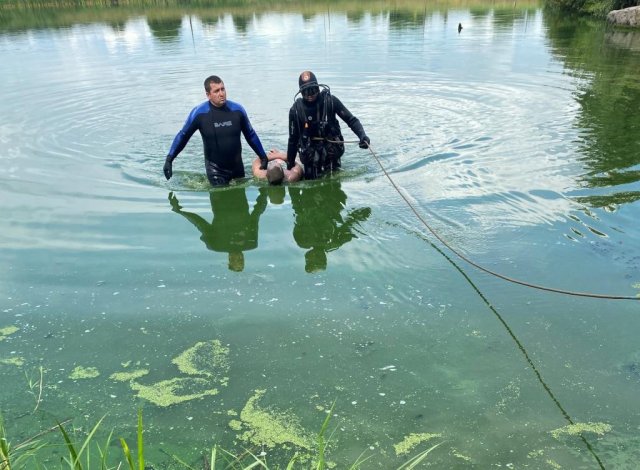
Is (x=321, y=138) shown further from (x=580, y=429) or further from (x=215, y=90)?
(x=580, y=429)

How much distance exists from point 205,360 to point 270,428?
762mm

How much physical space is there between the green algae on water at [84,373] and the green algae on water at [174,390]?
28cm

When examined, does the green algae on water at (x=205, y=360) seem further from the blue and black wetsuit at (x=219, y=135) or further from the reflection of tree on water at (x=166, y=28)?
the reflection of tree on water at (x=166, y=28)

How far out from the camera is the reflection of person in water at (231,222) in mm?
5004

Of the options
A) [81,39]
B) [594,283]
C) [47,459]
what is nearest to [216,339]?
[47,459]

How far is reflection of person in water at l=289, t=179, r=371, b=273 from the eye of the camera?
489cm

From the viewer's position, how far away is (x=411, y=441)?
2729 mm

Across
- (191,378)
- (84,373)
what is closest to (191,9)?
(84,373)

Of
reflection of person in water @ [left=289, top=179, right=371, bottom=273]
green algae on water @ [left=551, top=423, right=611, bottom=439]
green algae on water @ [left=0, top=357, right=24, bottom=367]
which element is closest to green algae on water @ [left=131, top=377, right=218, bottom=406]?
green algae on water @ [left=0, top=357, right=24, bottom=367]

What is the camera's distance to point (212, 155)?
6316 millimetres

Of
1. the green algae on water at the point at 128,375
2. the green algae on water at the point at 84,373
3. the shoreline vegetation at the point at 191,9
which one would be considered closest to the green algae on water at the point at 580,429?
the green algae on water at the point at 128,375

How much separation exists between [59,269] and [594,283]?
14.7 ft

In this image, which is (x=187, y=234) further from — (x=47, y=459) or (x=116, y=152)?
(x=116, y=152)

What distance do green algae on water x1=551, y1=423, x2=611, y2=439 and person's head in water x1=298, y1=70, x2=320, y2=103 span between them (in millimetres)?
4250
